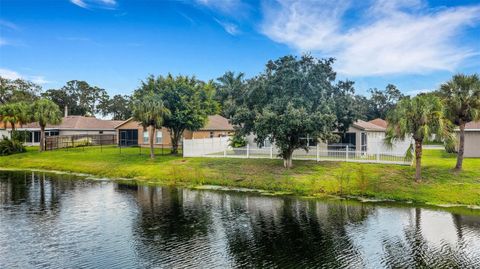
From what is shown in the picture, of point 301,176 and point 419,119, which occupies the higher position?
point 419,119

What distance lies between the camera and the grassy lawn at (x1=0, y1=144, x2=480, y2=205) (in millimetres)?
25547

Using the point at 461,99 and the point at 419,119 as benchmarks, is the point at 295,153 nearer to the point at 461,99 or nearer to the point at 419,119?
the point at 419,119

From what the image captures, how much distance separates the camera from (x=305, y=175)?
29.7 meters

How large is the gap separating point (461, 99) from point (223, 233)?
20.5 m

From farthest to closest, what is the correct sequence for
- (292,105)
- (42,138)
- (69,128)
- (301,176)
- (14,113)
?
(69,128) → (14,113) → (42,138) → (292,105) → (301,176)

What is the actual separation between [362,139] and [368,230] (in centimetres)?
2136

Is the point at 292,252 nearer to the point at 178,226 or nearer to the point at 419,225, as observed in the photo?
the point at 178,226

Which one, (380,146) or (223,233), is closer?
(223,233)

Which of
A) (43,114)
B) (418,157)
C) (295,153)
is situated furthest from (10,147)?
(418,157)

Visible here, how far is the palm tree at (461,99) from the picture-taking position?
27.2m

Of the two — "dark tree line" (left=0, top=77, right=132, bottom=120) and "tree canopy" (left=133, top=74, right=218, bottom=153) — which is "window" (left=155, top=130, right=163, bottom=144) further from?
"dark tree line" (left=0, top=77, right=132, bottom=120)

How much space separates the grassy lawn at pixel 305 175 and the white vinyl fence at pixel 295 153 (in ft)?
3.54

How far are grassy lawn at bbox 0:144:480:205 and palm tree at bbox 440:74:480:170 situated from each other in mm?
3334

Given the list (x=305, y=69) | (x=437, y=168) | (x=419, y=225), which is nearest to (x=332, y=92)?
(x=305, y=69)
